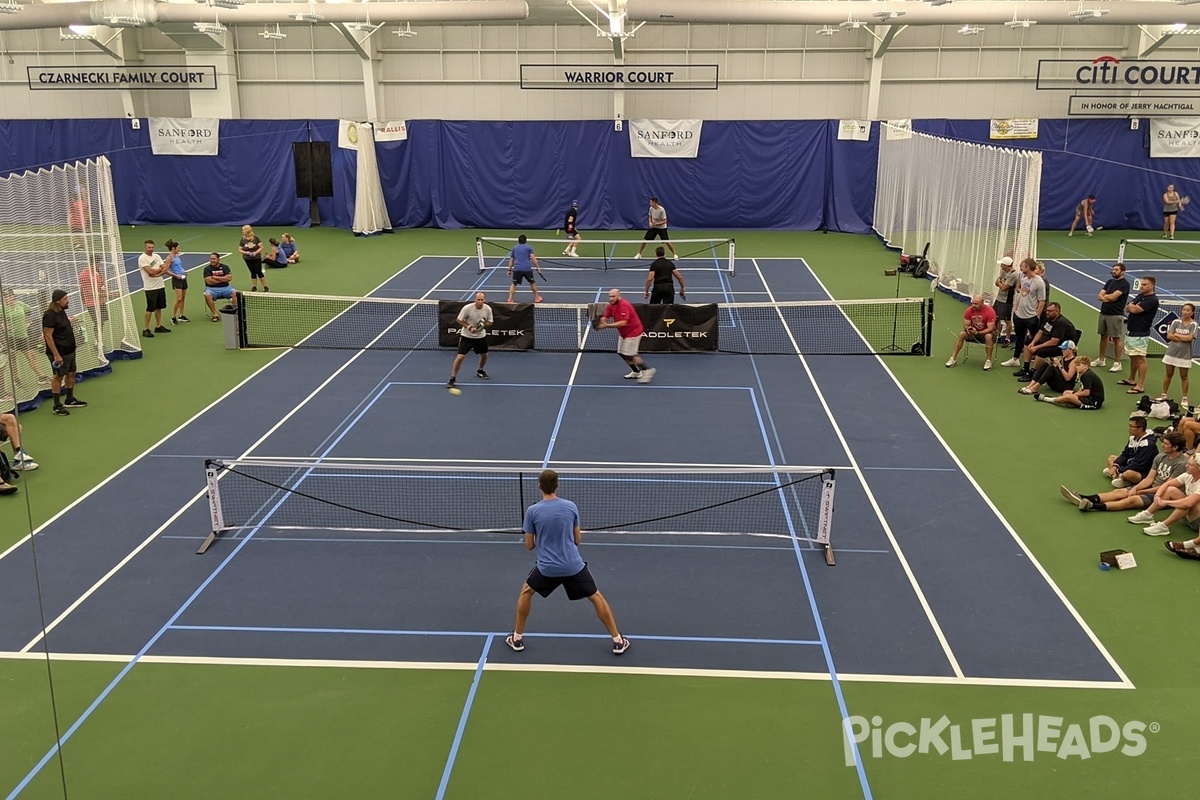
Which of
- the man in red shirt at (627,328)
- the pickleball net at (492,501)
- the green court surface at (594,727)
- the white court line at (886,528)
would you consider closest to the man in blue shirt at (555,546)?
the green court surface at (594,727)

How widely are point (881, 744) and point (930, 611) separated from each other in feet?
8.06

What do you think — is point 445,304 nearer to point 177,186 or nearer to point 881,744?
point 881,744

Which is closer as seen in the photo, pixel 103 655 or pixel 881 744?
pixel 881 744

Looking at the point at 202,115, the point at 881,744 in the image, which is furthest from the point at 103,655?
the point at 202,115

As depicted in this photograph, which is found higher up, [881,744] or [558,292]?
[558,292]

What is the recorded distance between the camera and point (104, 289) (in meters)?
19.1

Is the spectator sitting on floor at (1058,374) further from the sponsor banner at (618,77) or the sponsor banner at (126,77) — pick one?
the sponsor banner at (126,77)

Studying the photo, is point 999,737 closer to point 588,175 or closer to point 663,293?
point 663,293

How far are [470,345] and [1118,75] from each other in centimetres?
3063

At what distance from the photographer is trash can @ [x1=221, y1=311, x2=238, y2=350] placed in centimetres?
2055

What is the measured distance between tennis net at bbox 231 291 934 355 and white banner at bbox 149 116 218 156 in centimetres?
1763

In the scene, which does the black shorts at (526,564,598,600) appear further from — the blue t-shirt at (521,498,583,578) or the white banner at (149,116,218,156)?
the white banner at (149,116,218,156)

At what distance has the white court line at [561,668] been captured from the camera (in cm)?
920

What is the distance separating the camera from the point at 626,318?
18.4m
